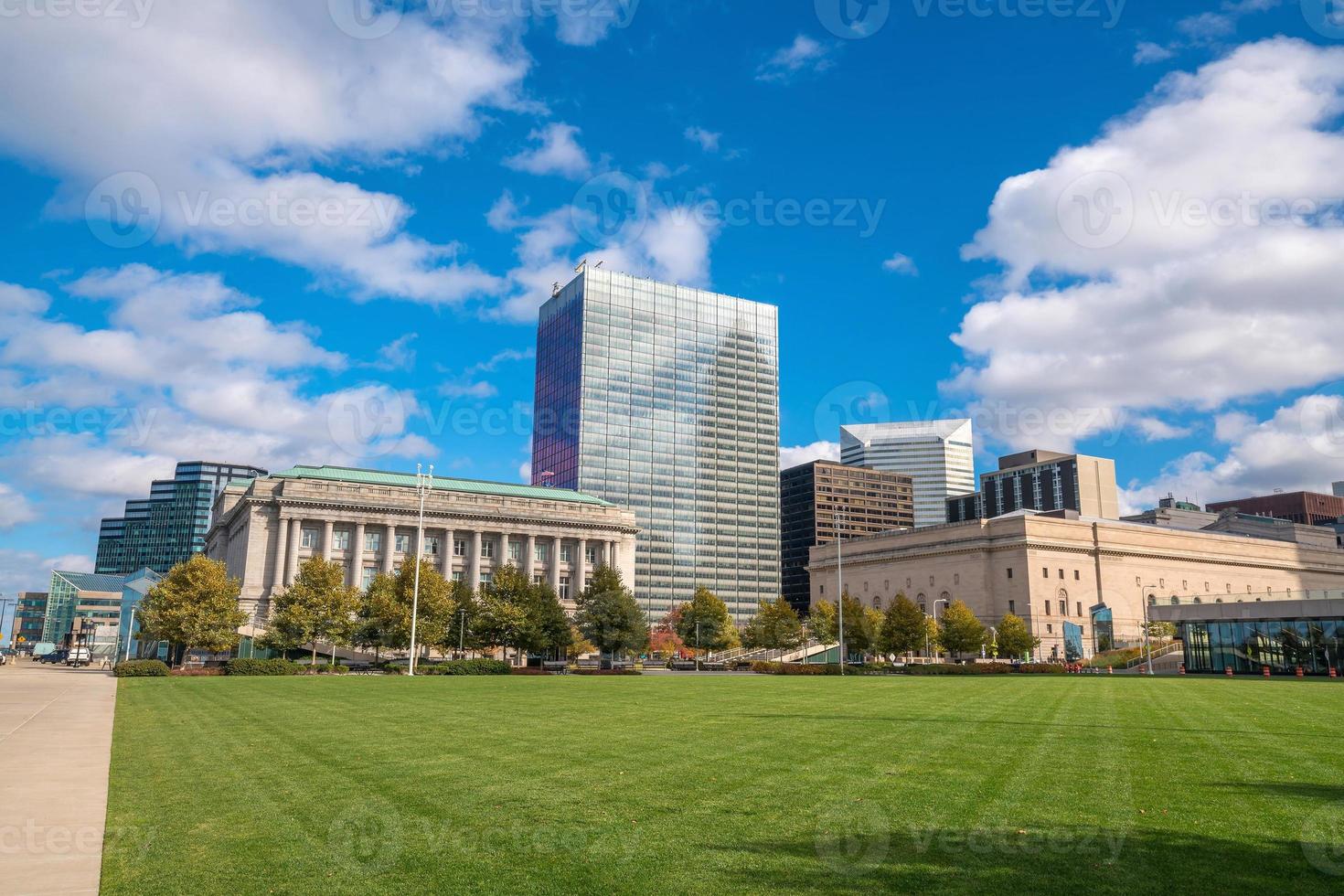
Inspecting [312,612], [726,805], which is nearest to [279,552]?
[312,612]

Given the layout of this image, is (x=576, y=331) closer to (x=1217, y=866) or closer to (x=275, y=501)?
(x=275, y=501)

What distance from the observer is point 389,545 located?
12244 centimetres

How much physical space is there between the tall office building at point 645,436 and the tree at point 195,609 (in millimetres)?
102916

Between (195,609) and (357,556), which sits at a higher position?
(357,556)

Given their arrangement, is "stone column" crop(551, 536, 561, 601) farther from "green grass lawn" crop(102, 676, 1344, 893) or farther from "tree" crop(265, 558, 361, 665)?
"green grass lawn" crop(102, 676, 1344, 893)

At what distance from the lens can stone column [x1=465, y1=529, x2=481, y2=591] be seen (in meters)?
127

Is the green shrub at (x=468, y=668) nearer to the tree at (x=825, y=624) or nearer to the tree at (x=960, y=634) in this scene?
the tree at (x=825, y=624)

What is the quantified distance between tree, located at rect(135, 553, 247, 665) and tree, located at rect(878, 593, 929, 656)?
6601 centimetres

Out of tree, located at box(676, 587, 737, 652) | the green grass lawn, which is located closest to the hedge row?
tree, located at box(676, 587, 737, 652)

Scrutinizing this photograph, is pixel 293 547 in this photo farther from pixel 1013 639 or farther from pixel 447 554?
pixel 1013 639

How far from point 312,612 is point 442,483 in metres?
53.6

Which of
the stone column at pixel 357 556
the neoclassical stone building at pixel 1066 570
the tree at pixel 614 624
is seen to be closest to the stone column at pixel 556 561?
the stone column at pixel 357 556

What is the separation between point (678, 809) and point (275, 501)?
116 m

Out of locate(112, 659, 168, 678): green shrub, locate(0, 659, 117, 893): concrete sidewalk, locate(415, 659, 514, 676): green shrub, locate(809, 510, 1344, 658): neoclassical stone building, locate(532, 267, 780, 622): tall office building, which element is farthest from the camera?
locate(532, 267, 780, 622): tall office building
